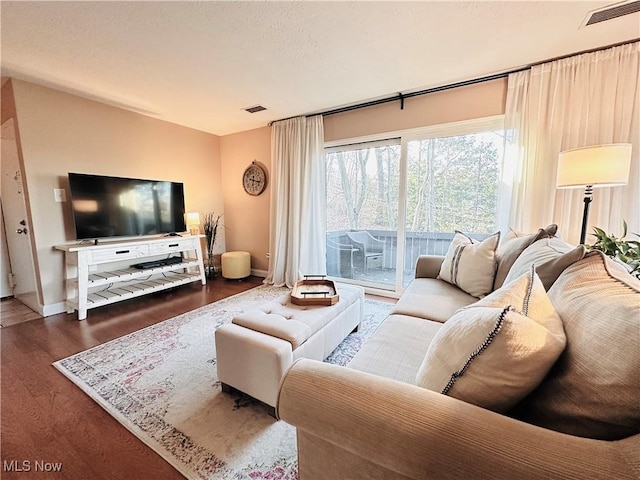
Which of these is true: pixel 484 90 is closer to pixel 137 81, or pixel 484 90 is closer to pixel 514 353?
pixel 514 353

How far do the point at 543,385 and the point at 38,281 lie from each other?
4.08 metres

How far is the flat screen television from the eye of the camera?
2816 mm

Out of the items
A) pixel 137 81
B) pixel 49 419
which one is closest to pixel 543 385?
pixel 49 419

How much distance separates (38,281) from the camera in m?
2.74

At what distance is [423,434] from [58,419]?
6.37ft

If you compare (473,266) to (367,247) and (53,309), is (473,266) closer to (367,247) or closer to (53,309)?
(367,247)

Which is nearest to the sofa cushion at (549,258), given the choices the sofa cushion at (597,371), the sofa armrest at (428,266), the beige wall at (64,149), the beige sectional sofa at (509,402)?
the beige sectional sofa at (509,402)

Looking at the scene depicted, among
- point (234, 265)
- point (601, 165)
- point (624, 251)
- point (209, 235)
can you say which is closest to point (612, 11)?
point (601, 165)

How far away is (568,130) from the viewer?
2234 millimetres

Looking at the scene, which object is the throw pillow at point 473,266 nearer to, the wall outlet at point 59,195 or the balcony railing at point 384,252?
the balcony railing at point 384,252

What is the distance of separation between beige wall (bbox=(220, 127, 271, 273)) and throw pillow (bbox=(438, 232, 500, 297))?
2.87 meters

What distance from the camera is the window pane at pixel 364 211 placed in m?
3.27

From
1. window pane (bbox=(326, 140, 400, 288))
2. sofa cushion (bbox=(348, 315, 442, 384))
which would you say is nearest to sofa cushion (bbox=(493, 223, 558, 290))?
sofa cushion (bbox=(348, 315, 442, 384))

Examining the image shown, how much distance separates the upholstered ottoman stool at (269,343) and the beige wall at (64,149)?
2.59 m
